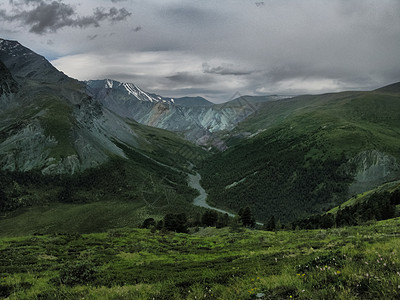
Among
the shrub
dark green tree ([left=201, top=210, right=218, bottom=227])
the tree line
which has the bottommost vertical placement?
dark green tree ([left=201, top=210, right=218, bottom=227])

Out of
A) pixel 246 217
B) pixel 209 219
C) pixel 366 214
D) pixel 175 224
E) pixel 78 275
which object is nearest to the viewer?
pixel 78 275

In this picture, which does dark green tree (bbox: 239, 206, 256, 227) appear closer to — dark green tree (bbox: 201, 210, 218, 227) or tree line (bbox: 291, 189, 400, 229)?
dark green tree (bbox: 201, 210, 218, 227)

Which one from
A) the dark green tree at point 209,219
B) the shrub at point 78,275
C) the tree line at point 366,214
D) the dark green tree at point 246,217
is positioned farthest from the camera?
the dark green tree at point 209,219

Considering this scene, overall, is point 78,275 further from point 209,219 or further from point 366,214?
point 209,219

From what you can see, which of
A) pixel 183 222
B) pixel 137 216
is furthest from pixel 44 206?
pixel 183 222

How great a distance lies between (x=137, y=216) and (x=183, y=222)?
58187 millimetres

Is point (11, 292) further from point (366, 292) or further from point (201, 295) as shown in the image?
point (366, 292)

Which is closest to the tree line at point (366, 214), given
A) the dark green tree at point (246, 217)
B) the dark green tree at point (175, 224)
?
the dark green tree at point (246, 217)

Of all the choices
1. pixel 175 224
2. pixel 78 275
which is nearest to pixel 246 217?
pixel 175 224

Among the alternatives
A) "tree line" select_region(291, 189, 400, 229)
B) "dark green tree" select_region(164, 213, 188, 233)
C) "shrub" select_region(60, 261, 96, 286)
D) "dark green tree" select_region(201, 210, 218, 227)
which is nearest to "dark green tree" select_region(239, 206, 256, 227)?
"dark green tree" select_region(201, 210, 218, 227)

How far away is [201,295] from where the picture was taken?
10.6 meters

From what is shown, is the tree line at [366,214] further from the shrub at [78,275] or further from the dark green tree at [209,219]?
the shrub at [78,275]

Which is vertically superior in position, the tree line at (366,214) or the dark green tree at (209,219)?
the tree line at (366,214)

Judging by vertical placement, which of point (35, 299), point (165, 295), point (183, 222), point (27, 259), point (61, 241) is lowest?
point (183, 222)
